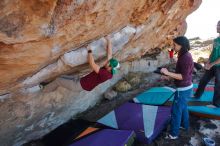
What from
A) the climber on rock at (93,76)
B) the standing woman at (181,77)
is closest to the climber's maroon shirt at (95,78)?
the climber on rock at (93,76)

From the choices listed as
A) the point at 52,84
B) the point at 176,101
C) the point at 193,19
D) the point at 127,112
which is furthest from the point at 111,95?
the point at 193,19

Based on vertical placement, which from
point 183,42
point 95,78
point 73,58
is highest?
point 183,42

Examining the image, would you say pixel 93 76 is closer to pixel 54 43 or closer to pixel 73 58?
pixel 73 58

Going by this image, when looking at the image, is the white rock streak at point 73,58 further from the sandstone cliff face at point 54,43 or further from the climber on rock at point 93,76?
the climber on rock at point 93,76

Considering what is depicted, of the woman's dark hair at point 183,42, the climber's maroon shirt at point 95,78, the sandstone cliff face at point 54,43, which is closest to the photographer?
the sandstone cliff face at point 54,43

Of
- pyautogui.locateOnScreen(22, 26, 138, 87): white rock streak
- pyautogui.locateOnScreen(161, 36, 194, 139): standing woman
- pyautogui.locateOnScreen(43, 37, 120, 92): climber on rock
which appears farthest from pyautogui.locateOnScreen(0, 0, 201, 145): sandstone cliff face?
pyautogui.locateOnScreen(161, 36, 194, 139): standing woman

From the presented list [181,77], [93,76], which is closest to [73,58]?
[93,76]

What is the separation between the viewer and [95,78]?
5.23 meters

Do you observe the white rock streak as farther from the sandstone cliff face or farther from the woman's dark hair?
the woman's dark hair

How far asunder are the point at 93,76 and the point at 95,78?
0.22 ft

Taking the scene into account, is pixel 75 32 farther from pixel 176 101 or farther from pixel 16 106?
pixel 176 101

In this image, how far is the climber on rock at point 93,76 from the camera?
511 centimetres

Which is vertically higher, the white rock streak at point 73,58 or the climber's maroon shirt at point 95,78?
the white rock streak at point 73,58

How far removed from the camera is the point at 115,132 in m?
5.34
